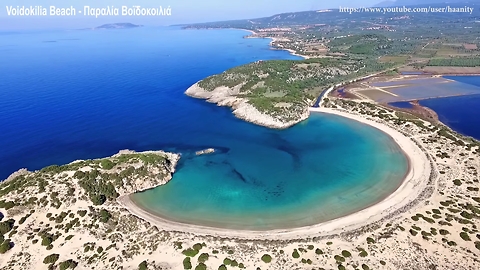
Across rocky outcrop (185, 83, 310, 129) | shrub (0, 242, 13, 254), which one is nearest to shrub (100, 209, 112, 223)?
shrub (0, 242, 13, 254)

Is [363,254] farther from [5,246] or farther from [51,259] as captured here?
[5,246]

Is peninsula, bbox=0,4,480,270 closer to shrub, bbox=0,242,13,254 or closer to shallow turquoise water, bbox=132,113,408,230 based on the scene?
shrub, bbox=0,242,13,254

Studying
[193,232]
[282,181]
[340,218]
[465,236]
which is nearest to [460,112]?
[465,236]

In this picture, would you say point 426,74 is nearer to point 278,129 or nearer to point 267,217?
point 278,129

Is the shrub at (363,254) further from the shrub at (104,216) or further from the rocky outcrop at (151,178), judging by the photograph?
the shrub at (104,216)

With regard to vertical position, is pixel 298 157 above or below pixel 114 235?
above

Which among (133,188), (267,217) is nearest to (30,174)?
(133,188)

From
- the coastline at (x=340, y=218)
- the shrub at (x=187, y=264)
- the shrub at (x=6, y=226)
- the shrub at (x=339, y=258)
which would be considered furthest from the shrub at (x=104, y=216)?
the shrub at (x=339, y=258)
